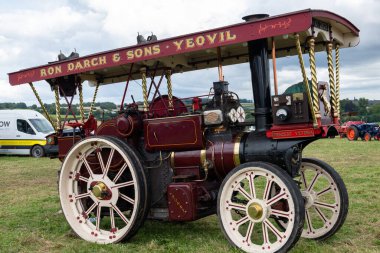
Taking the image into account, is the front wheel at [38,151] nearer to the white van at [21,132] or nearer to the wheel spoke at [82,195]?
the white van at [21,132]

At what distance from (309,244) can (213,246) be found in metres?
1.04

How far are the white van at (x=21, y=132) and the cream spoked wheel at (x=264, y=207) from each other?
17170mm

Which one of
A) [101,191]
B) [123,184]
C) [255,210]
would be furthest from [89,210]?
[255,210]

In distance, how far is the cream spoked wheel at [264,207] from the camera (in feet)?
14.6

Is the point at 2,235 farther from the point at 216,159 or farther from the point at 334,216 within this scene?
the point at 334,216

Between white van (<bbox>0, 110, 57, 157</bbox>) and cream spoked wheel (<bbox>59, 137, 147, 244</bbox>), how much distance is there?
608 inches

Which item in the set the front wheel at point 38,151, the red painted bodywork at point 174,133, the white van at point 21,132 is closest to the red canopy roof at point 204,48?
the red painted bodywork at point 174,133

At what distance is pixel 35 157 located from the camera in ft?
67.2

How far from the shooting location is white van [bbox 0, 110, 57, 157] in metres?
20.9

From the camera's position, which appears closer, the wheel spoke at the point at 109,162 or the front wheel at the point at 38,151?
the wheel spoke at the point at 109,162

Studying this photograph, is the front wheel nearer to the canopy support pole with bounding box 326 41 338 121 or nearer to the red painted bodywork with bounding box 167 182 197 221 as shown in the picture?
the red painted bodywork with bounding box 167 182 197 221

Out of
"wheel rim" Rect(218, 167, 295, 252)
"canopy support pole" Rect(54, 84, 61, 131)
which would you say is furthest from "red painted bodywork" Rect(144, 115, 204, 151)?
"canopy support pole" Rect(54, 84, 61, 131)

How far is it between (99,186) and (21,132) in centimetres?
1694

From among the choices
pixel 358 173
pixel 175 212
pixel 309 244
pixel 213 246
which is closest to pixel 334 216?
pixel 309 244
